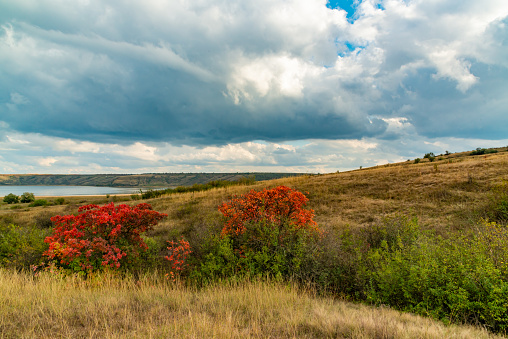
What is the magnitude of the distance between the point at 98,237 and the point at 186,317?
173 inches

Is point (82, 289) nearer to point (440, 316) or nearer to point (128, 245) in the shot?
point (128, 245)

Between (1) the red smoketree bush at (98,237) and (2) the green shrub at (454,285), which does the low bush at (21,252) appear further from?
(2) the green shrub at (454,285)

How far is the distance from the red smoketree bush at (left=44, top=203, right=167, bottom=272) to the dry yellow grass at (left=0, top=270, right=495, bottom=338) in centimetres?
133

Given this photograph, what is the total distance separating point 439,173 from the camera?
19.3 meters

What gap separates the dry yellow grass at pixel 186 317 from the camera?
136 inches

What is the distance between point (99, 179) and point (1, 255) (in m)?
216

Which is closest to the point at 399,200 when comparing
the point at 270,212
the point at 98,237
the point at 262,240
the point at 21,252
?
the point at 270,212

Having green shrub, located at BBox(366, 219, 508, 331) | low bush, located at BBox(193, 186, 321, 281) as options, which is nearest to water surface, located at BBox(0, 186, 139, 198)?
low bush, located at BBox(193, 186, 321, 281)

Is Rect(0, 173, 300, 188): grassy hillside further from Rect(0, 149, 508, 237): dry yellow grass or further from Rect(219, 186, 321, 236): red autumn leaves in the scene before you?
Rect(219, 186, 321, 236): red autumn leaves

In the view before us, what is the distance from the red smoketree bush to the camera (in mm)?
6574

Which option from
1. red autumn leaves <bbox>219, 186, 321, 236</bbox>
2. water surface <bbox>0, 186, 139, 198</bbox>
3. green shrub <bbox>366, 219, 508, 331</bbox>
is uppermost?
red autumn leaves <bbox>219, 186, 321, 236</bbox>

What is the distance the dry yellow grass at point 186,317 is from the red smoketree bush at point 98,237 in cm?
133

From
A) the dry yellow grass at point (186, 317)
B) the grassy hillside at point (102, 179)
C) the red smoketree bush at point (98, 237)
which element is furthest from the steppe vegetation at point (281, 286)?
the grassy hillside at point (102, 179)

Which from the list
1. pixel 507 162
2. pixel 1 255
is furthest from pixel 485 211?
pixel 1 255
